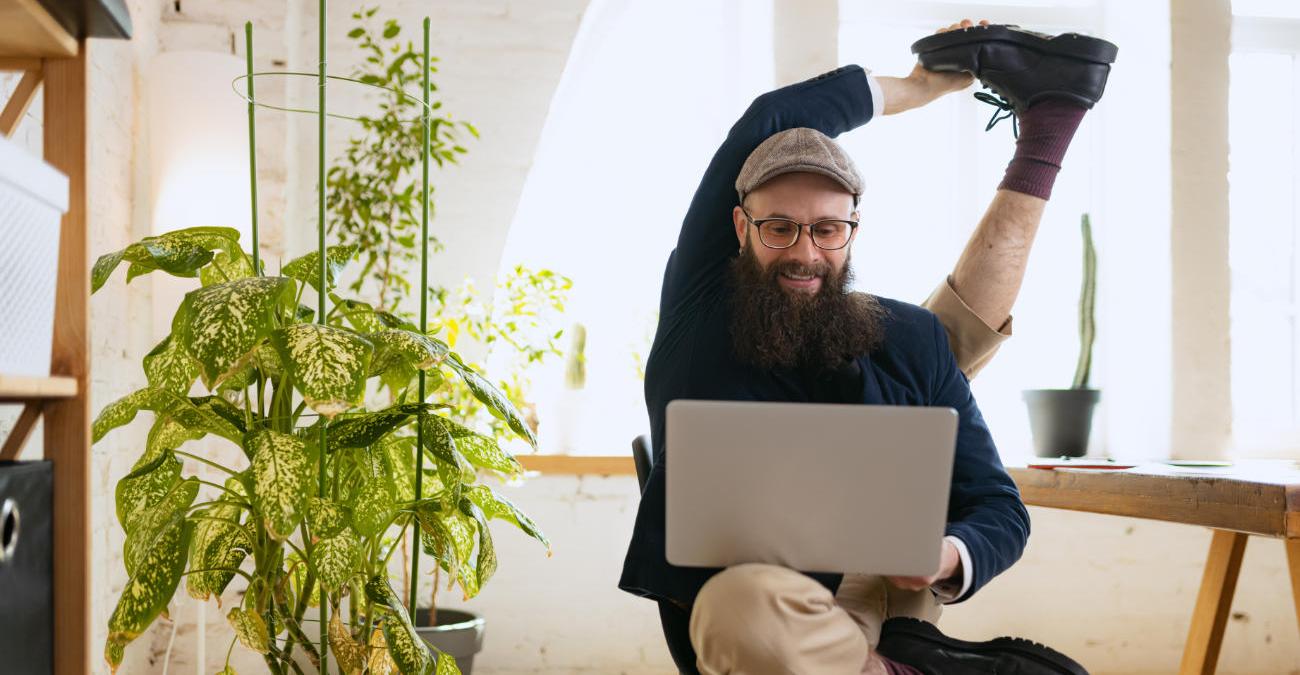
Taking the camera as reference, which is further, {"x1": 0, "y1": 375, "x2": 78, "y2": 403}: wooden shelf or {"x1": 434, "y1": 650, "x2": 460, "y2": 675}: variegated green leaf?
{"x1": 434, "y1": 650, "x2": 460, "y2": 675}: variegated green leaf

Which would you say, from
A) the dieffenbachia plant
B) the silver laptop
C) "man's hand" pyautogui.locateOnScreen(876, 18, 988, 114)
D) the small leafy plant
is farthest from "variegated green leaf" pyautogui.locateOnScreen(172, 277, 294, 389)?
the small leafy plant

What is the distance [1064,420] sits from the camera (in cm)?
311

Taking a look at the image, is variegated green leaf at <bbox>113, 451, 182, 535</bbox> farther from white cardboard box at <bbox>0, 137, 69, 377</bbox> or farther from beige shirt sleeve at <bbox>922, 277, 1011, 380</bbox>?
beige shirt sleeve at <bbox>922, 277, 1011, 380</bbox>

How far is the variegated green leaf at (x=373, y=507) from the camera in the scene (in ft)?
5.52

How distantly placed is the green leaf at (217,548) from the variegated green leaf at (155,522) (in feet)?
0.13

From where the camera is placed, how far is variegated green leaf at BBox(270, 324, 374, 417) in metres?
1.32

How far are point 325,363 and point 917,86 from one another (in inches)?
50.8

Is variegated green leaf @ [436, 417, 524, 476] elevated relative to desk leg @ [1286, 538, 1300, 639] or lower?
elevated

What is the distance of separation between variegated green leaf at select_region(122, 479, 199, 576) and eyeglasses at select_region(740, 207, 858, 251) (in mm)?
1017

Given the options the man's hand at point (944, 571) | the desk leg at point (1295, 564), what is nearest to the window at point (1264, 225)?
the desk leg at point (1295, 564)

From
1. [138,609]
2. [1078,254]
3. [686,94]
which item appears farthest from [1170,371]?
[138,609]

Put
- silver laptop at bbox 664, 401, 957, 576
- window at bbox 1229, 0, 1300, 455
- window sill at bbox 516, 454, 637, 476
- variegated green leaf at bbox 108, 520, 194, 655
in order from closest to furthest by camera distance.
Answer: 1. silver laptop at bbox 664, 401, 957, 576
2. variegated green leaf at bbox 108, 520, 194, 655
3. window sill at bbox 516, 454, 637, 476
4. window at bbox 1229, 0, 1300, 455

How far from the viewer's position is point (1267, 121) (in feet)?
12.6

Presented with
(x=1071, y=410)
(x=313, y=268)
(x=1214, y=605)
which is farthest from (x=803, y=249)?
(x=1071, y=410)
